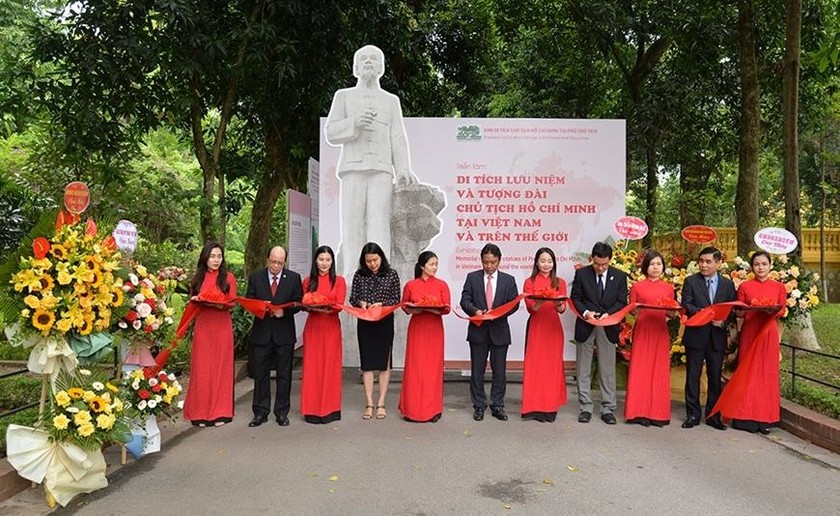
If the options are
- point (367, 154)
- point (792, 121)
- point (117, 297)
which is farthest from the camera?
point (792, 121)

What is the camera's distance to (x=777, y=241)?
6691 mm

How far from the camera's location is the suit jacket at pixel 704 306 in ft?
20.9

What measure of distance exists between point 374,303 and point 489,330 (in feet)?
3.92

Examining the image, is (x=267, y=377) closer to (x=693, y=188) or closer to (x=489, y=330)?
(x=489, y=330)

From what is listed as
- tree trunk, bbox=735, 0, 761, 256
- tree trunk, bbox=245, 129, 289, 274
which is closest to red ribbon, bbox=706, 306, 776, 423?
tree trunk, bbox=735, 0, 761, 256

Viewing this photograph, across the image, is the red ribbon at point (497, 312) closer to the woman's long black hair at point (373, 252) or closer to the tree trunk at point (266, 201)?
the woman's long black hair at point (373, 252)

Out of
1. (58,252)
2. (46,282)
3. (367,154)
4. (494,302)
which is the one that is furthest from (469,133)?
(46,282)

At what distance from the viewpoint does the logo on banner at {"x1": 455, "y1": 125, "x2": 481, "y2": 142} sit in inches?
333

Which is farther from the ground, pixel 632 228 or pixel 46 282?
pixel 632 228

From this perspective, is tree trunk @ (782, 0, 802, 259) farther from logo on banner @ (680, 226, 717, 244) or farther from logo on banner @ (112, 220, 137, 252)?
logo on banner @ (112, 220, 137, 252)

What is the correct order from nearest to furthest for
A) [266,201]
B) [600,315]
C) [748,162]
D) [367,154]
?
[600,315] < [367,154] < [748,162] < [266,201]

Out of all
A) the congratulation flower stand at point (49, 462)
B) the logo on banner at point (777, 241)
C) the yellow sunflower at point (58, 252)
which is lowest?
the congratulation flower stand at point (49, 462)

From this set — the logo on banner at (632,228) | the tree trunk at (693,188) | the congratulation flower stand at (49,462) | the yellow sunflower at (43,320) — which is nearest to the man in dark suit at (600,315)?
the logo on banner at (632,228)

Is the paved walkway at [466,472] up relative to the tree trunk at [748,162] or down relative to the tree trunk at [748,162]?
down
